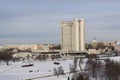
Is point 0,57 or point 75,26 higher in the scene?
point 75,26

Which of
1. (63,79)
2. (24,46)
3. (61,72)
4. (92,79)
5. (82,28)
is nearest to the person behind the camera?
(63,79)

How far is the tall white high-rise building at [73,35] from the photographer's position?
8794 centimetres

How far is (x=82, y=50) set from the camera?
8869 centimetres

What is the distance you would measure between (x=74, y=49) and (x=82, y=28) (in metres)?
6.73

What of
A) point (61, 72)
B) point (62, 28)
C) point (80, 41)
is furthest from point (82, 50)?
point (61, 72)

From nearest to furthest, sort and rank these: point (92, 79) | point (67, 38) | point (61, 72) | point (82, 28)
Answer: point (92, 79), point (61, 72), point (82, 28), point (67, 38)

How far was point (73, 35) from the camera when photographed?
90750 mm

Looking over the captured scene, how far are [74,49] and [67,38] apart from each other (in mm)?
4164

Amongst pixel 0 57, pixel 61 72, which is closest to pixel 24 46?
pixel 0 57

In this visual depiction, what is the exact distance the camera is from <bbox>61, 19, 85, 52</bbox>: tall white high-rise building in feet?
289

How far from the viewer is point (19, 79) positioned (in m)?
25.9

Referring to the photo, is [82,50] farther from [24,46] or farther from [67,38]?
[24,46]

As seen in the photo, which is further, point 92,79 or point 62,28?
point 62,28

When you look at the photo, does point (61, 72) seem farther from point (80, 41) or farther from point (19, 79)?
point (80, 41)
